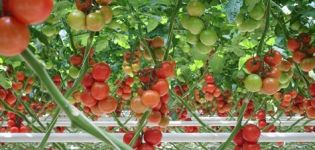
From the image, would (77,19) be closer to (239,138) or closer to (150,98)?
(150,98)

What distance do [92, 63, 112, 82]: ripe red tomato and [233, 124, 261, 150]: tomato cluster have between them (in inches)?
14.9

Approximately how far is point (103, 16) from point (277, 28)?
2.28 ft

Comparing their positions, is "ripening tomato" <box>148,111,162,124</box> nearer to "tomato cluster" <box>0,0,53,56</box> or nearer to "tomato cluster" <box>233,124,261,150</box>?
"tomato cluster" <box>233,124,261,150</box>

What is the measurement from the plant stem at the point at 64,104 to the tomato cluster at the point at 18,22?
0.03 ft

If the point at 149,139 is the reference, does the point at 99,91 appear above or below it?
above

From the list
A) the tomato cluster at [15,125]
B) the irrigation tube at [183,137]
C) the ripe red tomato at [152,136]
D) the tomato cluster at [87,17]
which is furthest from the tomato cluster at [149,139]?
the tomato cluster at [15,125]

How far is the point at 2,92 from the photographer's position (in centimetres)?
236

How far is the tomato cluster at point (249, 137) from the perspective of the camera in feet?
3.80

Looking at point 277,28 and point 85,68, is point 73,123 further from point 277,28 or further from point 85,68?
point 277,28

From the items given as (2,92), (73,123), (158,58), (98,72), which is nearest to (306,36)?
(158,58)

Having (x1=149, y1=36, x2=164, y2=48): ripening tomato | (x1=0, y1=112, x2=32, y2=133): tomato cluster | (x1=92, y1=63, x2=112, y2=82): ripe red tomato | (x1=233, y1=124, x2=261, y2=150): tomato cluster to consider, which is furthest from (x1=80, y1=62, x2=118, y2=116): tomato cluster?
(x1=0, y1=112, x2=32, y2=133): tomato cluster

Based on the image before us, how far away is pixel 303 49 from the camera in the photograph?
4.49 ft

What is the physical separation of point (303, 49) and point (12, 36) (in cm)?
116

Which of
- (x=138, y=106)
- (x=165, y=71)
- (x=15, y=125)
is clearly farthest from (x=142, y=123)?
(x=15, y=125)
